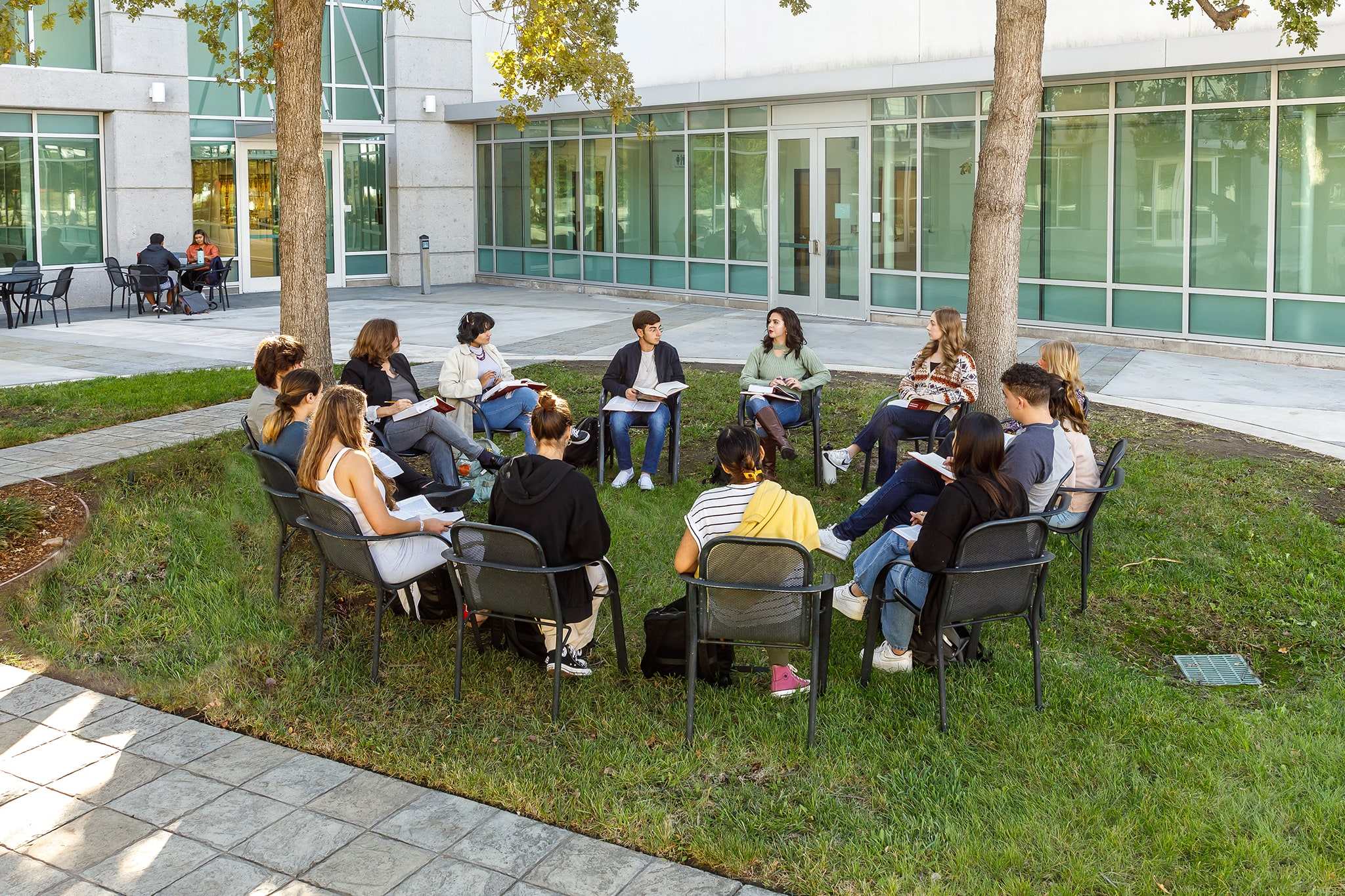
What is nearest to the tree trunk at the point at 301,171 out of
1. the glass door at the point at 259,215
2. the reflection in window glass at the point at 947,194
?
the reflection in window glass at the point at 947,194

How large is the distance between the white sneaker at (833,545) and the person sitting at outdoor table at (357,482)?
1.82m

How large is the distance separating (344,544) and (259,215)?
67.4ft

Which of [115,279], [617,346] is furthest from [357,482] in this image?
[115,279]

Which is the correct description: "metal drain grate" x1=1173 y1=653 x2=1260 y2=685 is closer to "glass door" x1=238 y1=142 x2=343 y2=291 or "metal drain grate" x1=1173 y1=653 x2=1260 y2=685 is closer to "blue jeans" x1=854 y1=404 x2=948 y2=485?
"blue jeans" x1=854 y1=404 x2=948 y2=485

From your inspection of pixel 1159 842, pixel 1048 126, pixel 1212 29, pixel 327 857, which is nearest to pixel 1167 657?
pixel 1159 842

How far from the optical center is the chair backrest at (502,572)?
4953mm

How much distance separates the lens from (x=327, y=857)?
4.00 meters

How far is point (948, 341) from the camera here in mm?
8492

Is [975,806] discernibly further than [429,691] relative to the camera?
No

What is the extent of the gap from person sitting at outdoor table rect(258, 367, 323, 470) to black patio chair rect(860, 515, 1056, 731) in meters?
3.06

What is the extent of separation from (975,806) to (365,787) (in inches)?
82.6

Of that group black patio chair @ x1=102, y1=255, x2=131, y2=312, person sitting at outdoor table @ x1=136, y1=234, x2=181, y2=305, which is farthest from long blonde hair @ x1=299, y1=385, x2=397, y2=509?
black patio chair @ x1=102, y1=255, x2=131, y2=312

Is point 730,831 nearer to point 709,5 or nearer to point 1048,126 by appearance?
point 1048,126

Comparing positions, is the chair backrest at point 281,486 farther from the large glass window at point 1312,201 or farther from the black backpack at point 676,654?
→ the large glass window at point 1312,201
